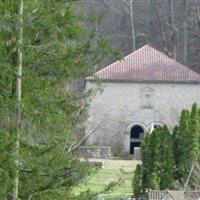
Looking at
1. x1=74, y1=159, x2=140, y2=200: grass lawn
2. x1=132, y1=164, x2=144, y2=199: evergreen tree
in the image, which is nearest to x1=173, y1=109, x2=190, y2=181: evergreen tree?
x1=132, y1=164, x2=144, y2=199: evergreen tree

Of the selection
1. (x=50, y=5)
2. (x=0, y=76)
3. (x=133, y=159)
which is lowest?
(x=133, y=159)

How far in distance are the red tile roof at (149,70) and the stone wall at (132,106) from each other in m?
0.33

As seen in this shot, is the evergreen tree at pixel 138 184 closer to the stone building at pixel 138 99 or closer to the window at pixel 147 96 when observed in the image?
the stone building at pixel 138 99

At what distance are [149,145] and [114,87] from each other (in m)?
21.2

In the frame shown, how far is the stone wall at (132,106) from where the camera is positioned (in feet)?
146

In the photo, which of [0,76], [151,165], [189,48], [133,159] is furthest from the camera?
[189,48]

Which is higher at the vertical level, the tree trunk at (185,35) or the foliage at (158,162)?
the tree trunk at (185,35)

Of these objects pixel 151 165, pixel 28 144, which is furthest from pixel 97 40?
pixel 151 165

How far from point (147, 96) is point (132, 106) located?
0.93 m

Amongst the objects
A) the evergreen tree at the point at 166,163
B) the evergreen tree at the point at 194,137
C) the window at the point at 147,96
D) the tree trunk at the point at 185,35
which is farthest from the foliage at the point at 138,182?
the tree trunk at the point at 185,35

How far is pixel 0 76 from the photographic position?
9859mm

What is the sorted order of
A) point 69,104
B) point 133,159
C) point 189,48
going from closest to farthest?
point 69,104, point 133,159, point 189,48

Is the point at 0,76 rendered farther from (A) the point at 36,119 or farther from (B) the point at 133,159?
(B) the point at 133,159

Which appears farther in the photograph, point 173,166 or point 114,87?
point 114,87
